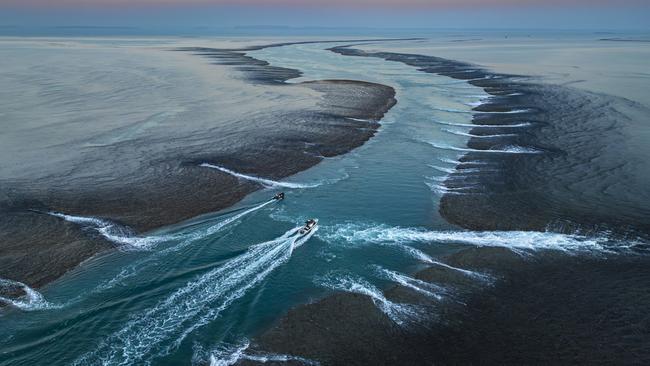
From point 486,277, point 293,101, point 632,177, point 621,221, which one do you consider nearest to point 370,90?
point 293,101

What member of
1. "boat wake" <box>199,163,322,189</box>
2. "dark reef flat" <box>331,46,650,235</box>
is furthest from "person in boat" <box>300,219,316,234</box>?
"dark reef flat" <box>331,46,650,235</box>

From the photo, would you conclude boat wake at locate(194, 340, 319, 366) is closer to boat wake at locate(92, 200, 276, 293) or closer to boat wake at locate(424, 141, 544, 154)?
boat wake at locate(92, 200, 276, 293)

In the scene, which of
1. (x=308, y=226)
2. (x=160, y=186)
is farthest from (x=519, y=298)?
(x=160, y=186)

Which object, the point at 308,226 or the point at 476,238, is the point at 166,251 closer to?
the point at 308,226

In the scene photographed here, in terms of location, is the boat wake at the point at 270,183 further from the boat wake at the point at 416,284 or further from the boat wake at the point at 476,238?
the boat wake at the point at 416,284

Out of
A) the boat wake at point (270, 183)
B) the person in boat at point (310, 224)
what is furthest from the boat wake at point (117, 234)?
the boat wake at point (270, 183)

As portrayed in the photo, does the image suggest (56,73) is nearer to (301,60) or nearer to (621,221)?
(301,60)
